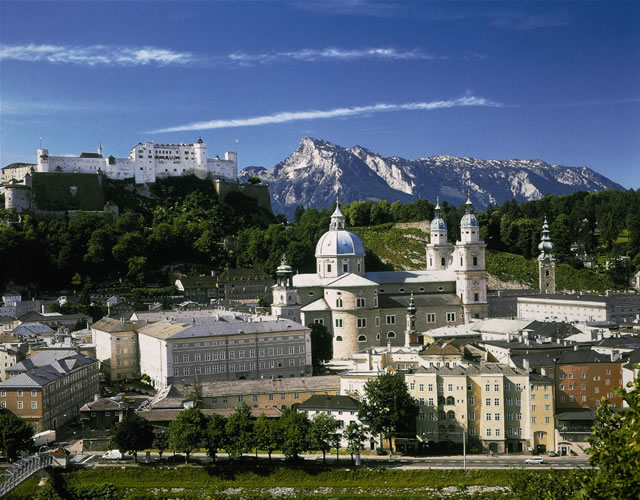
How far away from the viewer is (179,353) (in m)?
46.7

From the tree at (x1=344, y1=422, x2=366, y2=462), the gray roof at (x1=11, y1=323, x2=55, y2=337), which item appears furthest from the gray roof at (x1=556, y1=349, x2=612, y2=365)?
the gray roof at (x1=11, y1=323, x2=55, y2=337)

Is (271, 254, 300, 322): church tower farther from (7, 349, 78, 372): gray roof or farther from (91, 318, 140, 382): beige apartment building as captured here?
(7, 349, 78, 372): gray roof

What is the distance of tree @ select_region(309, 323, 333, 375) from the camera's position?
5284cm

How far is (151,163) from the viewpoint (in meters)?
99.8

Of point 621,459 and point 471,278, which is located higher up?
point 471,278

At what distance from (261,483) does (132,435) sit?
6.21 metres

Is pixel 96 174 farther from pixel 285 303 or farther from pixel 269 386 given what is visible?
pixel 269 386

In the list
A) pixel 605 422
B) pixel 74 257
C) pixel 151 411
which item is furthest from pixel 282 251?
pixel 605 422

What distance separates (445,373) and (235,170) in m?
70.5

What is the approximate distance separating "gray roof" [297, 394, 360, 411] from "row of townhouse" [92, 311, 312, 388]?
921 centimetres

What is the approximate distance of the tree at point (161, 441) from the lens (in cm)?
3719

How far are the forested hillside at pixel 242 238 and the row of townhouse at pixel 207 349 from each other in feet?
79.6

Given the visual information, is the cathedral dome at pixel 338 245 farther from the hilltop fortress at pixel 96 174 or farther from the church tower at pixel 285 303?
the hilltop fortress at pixel 96 174

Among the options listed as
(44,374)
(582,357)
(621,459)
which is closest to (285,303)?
(44,374)
